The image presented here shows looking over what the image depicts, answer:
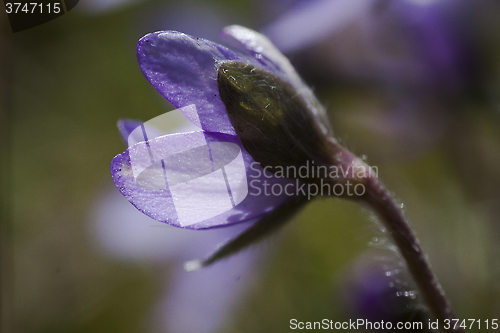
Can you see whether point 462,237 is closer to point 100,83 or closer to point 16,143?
point 100,83

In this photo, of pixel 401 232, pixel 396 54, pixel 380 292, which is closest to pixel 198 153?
pixel 401 232

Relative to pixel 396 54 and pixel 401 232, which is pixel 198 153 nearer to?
pixel 401 232

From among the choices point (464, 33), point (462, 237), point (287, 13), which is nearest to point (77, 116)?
point (287, 13)

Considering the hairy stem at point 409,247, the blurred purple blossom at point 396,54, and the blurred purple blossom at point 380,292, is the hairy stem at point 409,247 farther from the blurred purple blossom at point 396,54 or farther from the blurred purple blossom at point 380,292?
the blurred purple blossom at point 396,54

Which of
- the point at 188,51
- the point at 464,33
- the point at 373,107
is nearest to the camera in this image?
the point at 188,51

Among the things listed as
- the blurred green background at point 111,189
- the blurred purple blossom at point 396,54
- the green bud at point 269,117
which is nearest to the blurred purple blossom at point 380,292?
the blurred green background at point 111,189

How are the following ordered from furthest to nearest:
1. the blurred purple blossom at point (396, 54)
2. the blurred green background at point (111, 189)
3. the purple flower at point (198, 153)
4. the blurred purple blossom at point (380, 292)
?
the blurred green background at point (111, 189) < the blurred purple blossom at point (396, 54) < the blurred purple blossom at point (380, 292) < the purple flower at point (198, 153)
